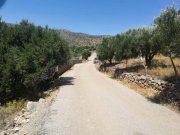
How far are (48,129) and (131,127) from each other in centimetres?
328

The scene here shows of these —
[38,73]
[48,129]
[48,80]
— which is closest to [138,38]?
[48,80]

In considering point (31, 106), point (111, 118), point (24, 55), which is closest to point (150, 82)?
point (111, 118)

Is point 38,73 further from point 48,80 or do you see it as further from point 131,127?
point 131,127

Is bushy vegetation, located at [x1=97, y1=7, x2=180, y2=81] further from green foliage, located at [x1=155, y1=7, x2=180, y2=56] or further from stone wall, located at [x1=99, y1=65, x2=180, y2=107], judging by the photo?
Answer: stone wall, located at [x1=99, y1=65, x2=180, y2=107]

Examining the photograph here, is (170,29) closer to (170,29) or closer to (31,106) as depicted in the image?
(170,29)

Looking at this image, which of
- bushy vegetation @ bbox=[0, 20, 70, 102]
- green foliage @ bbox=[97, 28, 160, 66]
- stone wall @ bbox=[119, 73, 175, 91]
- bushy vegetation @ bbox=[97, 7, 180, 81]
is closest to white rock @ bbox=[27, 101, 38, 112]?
bushy vegetation @ bbox=[0, 20, 70, 102]

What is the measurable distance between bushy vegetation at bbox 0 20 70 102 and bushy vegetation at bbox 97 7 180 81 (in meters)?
8.60

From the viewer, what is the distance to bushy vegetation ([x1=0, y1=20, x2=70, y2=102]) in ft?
76.9

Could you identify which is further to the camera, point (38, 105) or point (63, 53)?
point (63, 53)

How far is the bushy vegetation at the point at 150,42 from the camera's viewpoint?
1602 centimetres

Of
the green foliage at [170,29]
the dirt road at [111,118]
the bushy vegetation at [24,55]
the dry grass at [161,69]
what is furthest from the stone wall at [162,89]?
the bushy vegetation at [24,55]

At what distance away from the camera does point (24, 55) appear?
2464 centimetres

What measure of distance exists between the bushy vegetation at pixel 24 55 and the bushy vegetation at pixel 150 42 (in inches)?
339

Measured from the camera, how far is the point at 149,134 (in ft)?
33.9
